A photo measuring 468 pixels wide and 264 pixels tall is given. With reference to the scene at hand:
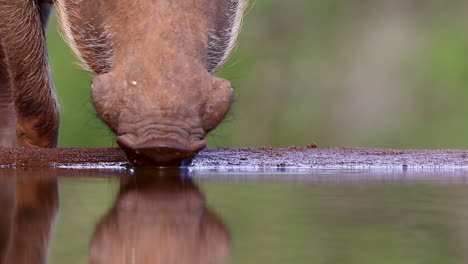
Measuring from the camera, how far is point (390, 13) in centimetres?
918

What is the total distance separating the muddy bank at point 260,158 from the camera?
12.1 ft

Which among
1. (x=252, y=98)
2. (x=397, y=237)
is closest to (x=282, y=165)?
(x=397, y=237)

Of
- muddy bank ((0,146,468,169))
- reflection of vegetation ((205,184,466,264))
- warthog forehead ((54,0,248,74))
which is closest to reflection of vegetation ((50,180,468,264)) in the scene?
reflection of vegetation ((205,184,466,264))

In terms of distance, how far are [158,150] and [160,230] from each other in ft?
4.46

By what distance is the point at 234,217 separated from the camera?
86.2 inches

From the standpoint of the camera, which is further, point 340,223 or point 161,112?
point 161,112

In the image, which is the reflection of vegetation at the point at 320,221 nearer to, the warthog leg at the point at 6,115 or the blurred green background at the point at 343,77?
the warthog leg at the point at 6,115

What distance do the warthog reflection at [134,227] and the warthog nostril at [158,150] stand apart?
426mm

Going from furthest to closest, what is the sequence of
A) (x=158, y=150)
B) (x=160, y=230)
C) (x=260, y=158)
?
(x=260, y=158)
(x=158, y=150)
(x=160, y=230)

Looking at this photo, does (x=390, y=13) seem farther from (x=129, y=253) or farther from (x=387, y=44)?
(x=129, y=253)

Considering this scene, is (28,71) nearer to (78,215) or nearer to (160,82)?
(160,82)

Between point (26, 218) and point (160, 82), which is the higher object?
point (160, 82)

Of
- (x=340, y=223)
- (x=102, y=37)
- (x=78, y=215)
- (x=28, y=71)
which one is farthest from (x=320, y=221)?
(x=28, y=71)

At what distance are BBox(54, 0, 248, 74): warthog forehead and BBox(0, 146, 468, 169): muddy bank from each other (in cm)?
28
